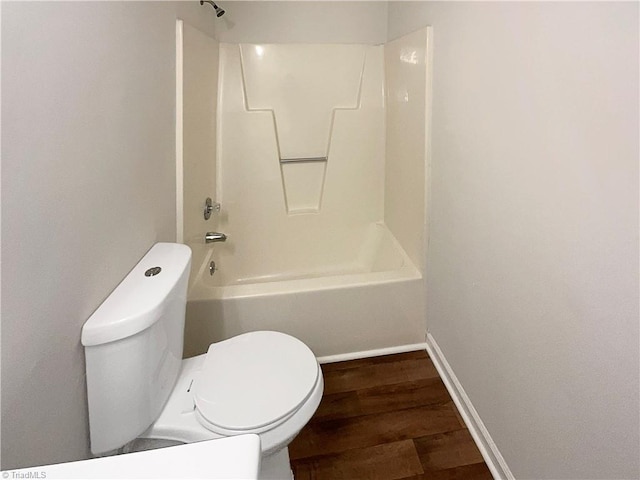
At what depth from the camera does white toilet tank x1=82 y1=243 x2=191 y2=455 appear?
39.1 inches

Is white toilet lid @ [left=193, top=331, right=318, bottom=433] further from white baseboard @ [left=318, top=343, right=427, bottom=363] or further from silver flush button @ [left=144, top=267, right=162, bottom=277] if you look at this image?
white baseboard @ [left=318, top=343, right=427, bottom=363]

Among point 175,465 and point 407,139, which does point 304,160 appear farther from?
point 175,465

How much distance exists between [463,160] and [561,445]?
3.02 feet

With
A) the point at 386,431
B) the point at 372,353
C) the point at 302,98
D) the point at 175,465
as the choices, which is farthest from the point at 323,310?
the point at 175,465

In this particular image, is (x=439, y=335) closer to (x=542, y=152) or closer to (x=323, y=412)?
(x=323, y=412)

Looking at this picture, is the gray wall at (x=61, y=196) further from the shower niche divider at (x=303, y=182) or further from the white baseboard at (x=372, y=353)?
the shower niche divider at (x=303, y=182)

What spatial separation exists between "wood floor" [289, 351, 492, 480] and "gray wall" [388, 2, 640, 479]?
152 millimetres

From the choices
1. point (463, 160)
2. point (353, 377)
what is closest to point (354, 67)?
point (463, 160)

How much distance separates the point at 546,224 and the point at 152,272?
1.03 metres

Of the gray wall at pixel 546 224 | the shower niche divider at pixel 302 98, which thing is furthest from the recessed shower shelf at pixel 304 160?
the gray wall at pixel 546 224

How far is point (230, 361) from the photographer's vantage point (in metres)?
1.32

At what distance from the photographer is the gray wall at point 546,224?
867mm

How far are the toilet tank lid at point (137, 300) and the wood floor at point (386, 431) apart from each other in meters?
0.80

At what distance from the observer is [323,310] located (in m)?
1.93
